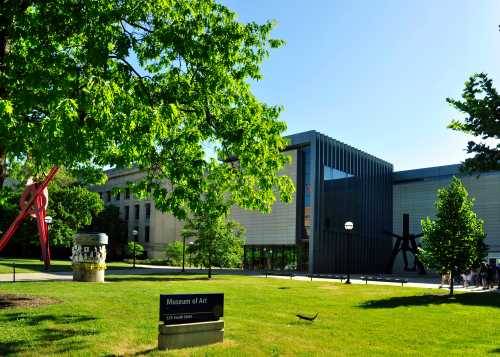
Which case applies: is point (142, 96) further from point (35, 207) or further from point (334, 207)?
point (334, 207)

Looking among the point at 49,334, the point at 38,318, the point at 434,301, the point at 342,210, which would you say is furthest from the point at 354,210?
the point at 49,334

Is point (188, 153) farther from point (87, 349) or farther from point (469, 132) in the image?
point (469, 132)

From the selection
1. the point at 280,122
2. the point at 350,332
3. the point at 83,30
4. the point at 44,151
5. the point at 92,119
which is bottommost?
the point at 350,332

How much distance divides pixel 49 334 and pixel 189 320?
3.18 m

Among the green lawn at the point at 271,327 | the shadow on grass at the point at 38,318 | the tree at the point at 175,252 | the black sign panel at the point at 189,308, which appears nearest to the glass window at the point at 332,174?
the tree at the point at 175,252

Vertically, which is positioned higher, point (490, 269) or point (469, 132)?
point (469, 132)

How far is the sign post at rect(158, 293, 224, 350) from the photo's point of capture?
30.3 feet

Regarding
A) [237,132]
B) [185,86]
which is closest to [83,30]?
[185,86]

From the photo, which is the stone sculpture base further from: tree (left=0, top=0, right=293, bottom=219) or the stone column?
tree (left=0, top=0, right=293, bottom=219)

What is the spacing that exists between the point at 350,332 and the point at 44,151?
27.1 feet

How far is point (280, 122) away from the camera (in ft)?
43.0

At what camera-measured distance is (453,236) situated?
2220 centimetres

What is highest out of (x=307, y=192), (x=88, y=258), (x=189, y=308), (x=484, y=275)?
(x=307, y=192)

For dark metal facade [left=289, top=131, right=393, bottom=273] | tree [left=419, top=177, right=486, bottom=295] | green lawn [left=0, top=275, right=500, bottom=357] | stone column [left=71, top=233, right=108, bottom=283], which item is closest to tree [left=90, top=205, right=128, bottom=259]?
dark metal facade [left=289, top=131, right=393, bottom=273]
